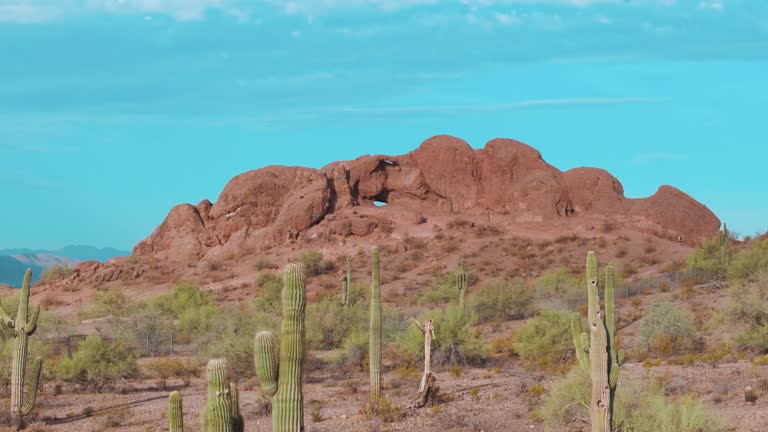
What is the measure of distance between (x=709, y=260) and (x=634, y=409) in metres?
28.9

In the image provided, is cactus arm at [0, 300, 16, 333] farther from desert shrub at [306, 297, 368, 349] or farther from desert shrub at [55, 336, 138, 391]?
desert shrub at [306, 297, 368, 349]

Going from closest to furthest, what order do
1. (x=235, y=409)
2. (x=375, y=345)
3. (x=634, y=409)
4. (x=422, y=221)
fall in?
(x=235, y=409), (x=634, y=409), (x=375, y=345), (x=422, y=221)

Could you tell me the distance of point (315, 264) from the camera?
2029 inches

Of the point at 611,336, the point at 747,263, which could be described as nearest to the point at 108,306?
the point at 747,263

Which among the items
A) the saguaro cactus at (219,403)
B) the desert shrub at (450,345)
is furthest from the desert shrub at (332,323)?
the saguaro cactus at (219,403)

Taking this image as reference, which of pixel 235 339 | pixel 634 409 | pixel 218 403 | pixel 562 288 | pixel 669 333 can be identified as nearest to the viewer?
pixel 218 403

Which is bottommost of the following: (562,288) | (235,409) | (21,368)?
(235,409)

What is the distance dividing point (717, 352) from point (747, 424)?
30.9 feet

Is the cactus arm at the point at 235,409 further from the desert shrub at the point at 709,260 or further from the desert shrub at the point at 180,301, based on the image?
the desert shrub at the point at 709,260

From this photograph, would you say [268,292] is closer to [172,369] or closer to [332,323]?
[332,323]

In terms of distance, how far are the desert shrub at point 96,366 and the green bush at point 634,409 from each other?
1147 cm

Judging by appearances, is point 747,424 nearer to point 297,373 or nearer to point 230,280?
→ point 297,373

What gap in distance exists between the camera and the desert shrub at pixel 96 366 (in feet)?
75.9

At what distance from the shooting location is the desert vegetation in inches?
504
